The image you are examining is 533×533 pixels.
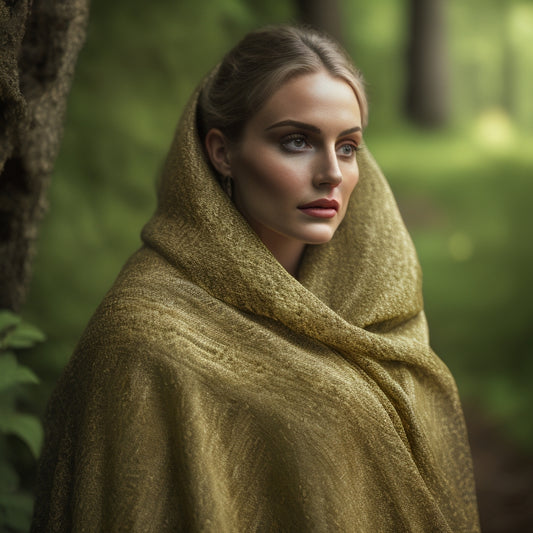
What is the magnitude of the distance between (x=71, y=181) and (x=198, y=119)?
1400 mm

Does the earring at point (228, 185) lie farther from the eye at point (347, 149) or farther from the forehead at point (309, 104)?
the eye at point (347, 149)

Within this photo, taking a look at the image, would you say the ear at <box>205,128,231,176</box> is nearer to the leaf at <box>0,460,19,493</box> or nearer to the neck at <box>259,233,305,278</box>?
the neck at <box>259,233,305,278</box>

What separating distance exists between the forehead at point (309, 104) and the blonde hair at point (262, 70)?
16mm

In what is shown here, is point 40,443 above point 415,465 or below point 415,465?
below

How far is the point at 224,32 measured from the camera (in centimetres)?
317

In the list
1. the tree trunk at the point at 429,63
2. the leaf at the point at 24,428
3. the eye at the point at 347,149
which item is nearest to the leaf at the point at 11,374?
the leaf at the point at 24,428

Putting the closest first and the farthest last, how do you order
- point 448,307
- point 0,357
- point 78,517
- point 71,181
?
1. point 78,517
2. point 0,357
3. point 71,181
4. point 448,307

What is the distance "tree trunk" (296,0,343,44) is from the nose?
2.44m

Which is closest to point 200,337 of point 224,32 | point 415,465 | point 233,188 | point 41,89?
point 233,188

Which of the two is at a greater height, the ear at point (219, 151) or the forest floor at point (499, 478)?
the ear at point (219, 151)

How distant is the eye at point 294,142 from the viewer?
1482 mm

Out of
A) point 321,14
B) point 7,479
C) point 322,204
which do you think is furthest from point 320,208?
point 321,14

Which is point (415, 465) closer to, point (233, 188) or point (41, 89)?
point (233, 188)

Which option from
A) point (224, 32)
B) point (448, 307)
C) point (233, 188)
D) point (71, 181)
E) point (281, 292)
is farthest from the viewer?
point (448, 307)
